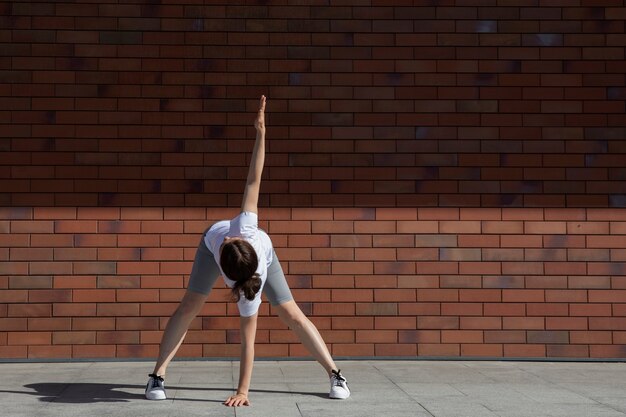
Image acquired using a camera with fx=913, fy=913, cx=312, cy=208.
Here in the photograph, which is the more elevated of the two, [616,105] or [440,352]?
[616,105]

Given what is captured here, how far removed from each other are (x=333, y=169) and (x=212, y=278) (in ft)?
Result: 6.33

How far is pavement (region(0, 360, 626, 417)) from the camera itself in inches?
197

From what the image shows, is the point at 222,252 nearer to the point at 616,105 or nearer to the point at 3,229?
the point at 3,229

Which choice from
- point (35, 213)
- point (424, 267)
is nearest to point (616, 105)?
point (424, 267)

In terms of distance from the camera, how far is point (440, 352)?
23.5 ft

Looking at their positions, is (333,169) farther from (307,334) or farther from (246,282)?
(246,282)

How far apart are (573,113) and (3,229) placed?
4.58 m

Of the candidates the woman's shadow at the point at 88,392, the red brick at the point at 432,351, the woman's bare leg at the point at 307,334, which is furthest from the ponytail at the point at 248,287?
the red brick at the point at 432,351

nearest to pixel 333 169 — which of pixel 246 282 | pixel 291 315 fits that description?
pixel 291 315

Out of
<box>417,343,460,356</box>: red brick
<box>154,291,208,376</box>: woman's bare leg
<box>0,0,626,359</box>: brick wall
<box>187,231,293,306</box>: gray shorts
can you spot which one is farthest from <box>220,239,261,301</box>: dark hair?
<box>417,343,460,356</box>: red brick

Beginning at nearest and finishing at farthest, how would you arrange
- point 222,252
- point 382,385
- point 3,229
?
1. point 222,252
2. point 382,385
3. point 3,229

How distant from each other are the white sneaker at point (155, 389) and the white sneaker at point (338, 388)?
1.00m

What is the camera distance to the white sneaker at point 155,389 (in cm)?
534

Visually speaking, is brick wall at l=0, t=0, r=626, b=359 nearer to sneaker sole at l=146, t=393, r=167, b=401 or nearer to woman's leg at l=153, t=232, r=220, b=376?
woman's leg at l=153, t=232, r=220, b=376
